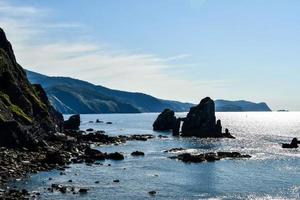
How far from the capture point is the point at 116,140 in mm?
178125

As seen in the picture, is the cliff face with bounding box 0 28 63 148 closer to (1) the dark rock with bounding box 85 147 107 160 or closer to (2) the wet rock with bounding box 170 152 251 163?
(1) the dark rock with bounding box 85 147 107 160

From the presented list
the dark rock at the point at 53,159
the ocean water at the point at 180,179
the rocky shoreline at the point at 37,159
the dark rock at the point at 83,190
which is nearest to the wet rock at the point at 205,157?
the ocean water at the point at 180,179

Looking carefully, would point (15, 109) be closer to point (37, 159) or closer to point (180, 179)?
point (37, 159)

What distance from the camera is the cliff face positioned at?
107 metres

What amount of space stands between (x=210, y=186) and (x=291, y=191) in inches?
577

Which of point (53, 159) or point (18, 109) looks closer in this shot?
point (53, 159)

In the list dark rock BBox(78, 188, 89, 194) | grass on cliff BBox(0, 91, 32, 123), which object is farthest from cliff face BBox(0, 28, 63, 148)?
dark rock BBox(78, 188, 89, 194)

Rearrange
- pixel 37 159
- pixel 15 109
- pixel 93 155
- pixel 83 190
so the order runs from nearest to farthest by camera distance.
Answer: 1. pixel 83 190
2. pixel 37 159
3. pixel 93 155
4. pixel 15 109

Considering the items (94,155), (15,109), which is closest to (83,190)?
(94,155)

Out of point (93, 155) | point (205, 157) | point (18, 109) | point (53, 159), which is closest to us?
point (53, 159)

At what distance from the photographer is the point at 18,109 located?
129125 mm

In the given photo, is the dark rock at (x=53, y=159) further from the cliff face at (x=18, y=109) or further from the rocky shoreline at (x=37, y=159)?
the cliff face at (x=18, y=109)

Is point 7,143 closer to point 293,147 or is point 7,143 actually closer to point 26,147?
point 26,147

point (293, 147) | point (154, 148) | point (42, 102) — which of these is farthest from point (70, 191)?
point (293, 147)
